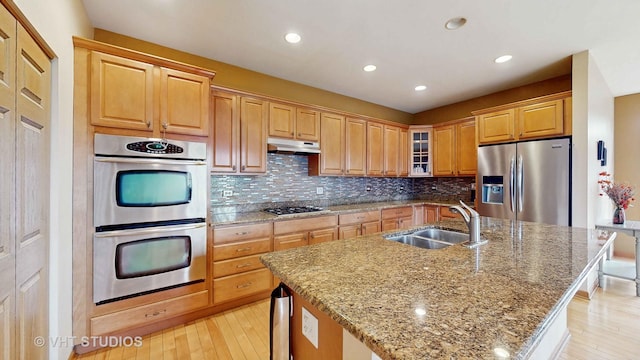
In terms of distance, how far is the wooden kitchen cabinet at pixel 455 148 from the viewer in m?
4.01

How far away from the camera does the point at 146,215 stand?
2021 millimetres

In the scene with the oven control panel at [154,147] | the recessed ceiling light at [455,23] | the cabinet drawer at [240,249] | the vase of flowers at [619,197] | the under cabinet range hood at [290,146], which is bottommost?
the cabinet drawer at [240,249]

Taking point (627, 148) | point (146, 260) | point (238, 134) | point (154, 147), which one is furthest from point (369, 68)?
point (627, 148)

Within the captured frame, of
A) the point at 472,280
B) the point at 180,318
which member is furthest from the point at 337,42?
the point at 180,318

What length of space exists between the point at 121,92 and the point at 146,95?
160 mm

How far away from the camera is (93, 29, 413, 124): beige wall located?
2498 mm

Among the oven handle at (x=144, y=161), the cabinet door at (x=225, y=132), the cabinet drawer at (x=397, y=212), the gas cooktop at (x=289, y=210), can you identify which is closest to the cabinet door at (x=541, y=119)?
the cabinet drawer at (x=397, y=212)

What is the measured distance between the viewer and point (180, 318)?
7.37 feet

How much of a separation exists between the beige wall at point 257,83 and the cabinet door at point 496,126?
1607 mm

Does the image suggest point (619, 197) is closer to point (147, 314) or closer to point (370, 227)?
point (370, 227)

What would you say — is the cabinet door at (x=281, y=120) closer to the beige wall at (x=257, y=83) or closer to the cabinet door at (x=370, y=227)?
the beige wall at (x=257, y=83)

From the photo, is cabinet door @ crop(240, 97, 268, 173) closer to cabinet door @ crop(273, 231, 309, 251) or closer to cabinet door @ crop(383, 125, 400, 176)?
cabinet door @ crop(273, 231, 309, 251)

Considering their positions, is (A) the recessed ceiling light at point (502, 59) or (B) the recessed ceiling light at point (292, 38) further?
(A) the recessed ceiling light at point (502, 59)

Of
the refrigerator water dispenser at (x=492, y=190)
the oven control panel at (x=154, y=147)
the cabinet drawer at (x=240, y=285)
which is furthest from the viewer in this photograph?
the refrigerator water dispenser at (x=492, y=190)
